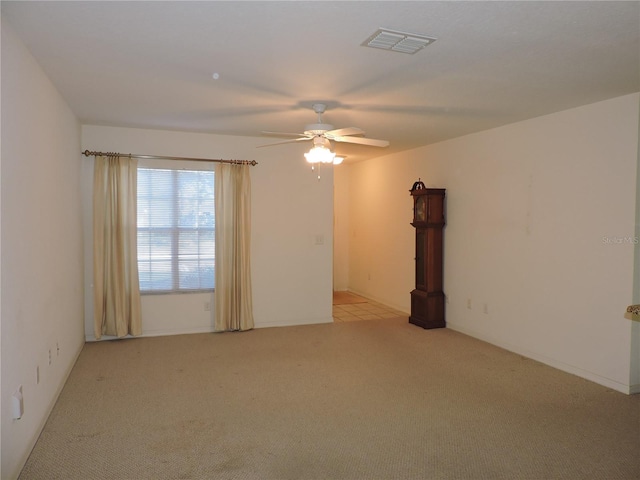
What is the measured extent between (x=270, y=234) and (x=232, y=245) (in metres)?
0.54

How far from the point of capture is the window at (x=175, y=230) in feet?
17.5

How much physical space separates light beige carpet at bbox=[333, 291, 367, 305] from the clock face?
7.00 ft

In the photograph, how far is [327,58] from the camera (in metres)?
2.88

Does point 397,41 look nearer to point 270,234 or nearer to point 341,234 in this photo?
point 270,234

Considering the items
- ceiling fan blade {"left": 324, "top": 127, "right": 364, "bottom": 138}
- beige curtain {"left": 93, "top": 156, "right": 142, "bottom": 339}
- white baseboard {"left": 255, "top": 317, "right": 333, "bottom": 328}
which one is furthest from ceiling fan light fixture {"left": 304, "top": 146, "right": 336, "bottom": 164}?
white baseboard {"left": 255, "top": 317, "right": 333, "bottom": 328}

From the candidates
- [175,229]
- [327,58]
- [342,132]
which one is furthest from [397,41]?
[175,229]

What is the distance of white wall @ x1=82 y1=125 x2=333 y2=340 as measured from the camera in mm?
5299


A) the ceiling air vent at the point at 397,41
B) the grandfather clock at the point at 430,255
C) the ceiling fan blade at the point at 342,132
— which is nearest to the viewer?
the ceiling air vent at the point at 397,41

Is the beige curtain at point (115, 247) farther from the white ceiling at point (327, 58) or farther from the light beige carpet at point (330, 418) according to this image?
the white ceiling at point (327, 58)

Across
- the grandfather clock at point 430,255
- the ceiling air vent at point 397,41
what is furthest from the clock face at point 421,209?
the ceiling air vent at point 397,41

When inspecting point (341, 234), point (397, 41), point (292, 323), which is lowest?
point (292, 323)

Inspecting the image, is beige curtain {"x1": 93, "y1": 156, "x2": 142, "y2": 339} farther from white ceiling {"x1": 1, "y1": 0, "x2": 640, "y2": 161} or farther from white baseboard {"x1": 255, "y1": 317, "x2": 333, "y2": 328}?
white baseboard {"x1": 255, "y1": 317, "x2": 333, "y2": 328}

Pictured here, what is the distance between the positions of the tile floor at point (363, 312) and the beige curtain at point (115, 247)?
2.67 meters

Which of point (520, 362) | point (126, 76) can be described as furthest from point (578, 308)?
point (126, 76)
